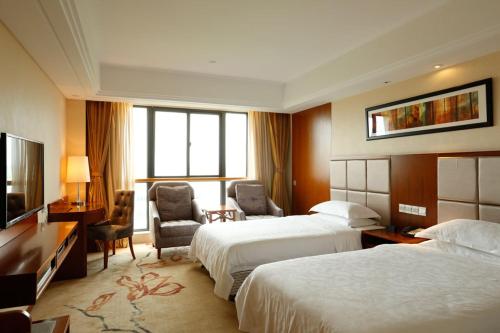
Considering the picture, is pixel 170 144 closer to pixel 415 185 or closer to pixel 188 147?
pixel 188 147

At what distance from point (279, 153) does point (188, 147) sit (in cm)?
171

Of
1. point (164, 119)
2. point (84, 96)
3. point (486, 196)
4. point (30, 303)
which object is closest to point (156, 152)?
point (164, 119)

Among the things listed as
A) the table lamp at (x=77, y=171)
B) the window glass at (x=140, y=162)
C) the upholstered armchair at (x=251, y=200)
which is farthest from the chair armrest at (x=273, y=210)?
the table lamp at (x=77, y=171)

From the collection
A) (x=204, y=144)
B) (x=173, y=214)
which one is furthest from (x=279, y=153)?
(x=173, y=214)

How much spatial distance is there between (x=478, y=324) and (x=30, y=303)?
2163mm

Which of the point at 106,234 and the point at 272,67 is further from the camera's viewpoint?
the point at 272,67

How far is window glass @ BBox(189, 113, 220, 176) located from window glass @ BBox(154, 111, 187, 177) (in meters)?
0.14

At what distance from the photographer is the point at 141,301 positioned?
2996 millimetres

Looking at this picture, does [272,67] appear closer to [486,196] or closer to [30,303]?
[486,196]

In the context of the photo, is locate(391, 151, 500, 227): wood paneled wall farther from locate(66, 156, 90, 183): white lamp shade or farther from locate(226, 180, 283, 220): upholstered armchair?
locate(66, 156, 90, 183): white lamp shade

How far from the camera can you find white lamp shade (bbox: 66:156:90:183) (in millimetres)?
4250

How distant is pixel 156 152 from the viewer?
5.42 meters

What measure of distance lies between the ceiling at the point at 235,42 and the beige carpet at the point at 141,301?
7.47 ft

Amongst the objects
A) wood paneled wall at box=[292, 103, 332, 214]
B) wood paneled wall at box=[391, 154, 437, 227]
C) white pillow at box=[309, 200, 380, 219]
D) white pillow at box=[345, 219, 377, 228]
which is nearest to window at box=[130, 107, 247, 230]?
wood paneled wall at box=[292, 103, 332, 214]
